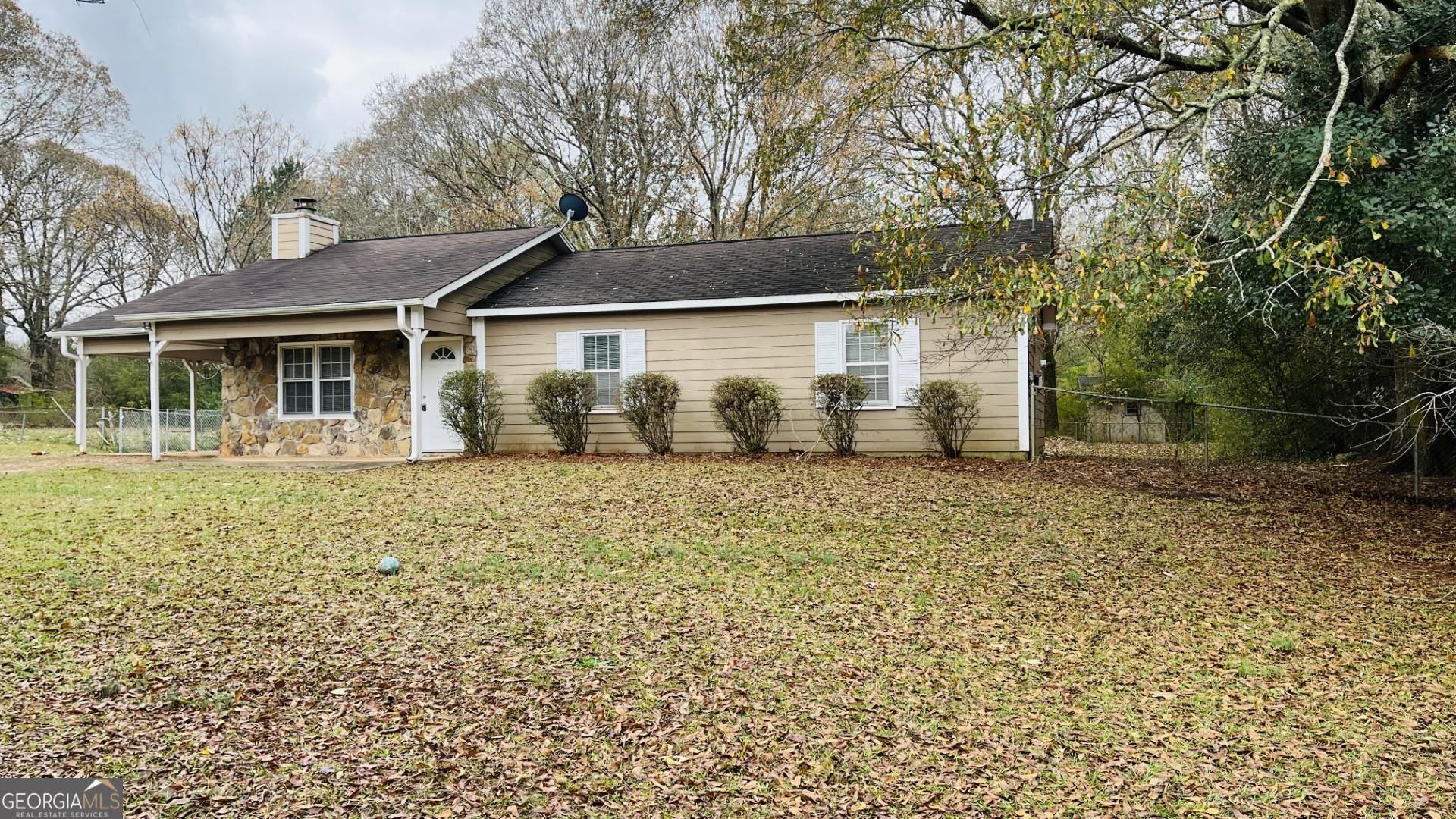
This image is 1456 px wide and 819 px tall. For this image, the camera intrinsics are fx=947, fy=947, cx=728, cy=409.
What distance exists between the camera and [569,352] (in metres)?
14.5

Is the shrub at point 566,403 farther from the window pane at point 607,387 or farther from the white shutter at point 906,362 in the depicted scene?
the white shutter at point 906,362

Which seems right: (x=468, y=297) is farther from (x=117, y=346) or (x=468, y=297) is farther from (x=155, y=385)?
Answer: (x=117, y=346)

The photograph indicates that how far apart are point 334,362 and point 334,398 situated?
0.59 metres

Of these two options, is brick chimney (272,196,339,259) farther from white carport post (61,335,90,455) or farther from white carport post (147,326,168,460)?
white carport post (61,335,90,455)

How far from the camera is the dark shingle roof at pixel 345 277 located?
14.2 metres

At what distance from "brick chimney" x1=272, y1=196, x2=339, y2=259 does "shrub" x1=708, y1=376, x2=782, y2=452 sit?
9.34 meters

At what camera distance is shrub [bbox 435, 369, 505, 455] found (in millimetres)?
13914

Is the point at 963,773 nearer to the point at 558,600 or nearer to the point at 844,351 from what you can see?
the point at 558,600

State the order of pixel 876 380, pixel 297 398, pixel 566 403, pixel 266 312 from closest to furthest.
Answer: pixel 876 380 → pixel 566 403 → pixel 266 312 → pixel 297 398

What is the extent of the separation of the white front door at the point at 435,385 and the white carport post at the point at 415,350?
1255 millimetres

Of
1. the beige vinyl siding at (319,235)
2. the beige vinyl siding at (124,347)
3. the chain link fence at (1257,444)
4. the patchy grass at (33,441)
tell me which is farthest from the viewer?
the beige vinyl siding at (319,235)

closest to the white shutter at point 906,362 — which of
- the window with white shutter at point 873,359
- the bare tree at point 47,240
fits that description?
the window with white shutter at point 873,359

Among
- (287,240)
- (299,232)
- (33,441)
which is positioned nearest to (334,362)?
(299,232)

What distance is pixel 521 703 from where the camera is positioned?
426 cm
